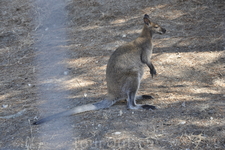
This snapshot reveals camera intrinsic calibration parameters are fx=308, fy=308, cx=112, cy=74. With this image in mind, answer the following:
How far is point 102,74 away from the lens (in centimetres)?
554

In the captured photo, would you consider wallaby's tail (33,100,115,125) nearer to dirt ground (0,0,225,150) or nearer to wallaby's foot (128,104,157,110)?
dirt ground (0,0,225,150)

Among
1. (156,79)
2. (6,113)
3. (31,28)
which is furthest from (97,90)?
(31,28)

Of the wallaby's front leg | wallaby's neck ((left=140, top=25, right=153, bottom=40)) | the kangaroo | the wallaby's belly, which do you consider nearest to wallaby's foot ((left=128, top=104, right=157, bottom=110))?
the kangaroo

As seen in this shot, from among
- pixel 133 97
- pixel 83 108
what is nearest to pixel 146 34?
pixel 133 97

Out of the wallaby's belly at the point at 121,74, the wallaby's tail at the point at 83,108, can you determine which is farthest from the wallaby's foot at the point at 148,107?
the wallaby's tail at the point at 83,108

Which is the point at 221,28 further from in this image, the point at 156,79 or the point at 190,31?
the point at 156,79

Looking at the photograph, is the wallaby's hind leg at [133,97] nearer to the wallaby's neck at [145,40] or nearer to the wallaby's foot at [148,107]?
the wallaby's foot at [148,107]

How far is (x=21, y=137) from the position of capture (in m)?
3.58

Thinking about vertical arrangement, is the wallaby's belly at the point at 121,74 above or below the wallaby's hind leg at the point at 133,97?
above

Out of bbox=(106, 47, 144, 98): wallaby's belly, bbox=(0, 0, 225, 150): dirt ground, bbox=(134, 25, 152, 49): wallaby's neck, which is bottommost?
bbox=(0, 0, 225, 150): dirt ground

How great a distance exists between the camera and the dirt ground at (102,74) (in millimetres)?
3371

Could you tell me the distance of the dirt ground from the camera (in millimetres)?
3371

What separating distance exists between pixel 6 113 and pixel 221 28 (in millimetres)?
4596

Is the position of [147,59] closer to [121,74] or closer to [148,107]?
[121,74]
